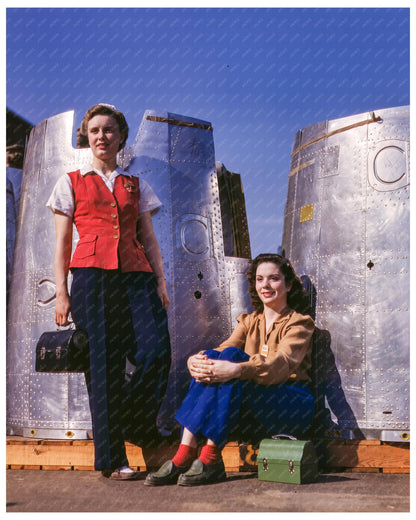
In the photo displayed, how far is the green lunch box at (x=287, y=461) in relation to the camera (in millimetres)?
A: 3789

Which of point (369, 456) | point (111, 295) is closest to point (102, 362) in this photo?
point (111, 295)

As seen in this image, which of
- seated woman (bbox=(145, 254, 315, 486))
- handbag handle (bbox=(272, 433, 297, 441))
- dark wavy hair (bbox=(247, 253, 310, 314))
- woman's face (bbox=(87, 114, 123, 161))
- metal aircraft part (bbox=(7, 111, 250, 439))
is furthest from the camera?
metal aircraft part (bbox=(7, 111, 250, 439))

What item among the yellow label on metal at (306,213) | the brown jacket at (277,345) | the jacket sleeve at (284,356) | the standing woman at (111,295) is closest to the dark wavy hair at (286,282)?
the brown jacket at (277,345)

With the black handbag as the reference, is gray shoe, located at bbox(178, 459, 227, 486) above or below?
below

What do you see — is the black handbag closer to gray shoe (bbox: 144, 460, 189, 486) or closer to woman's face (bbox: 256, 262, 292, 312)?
gray shoe (bbox: 144, 460, 189, 486)

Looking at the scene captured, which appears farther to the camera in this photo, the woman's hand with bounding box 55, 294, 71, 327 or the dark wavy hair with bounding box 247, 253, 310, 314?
the dark wavy hair with bounding box 247, 253, 310, 314

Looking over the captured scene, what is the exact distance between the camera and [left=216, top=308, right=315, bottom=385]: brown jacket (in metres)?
3.97

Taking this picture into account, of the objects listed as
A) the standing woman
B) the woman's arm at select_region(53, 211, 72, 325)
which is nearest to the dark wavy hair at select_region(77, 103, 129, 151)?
the standing woman

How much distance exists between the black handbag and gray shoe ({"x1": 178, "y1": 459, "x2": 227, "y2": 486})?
0.98m

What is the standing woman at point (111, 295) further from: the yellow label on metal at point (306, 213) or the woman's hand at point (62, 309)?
the yellow label on metal at point (306, 213)

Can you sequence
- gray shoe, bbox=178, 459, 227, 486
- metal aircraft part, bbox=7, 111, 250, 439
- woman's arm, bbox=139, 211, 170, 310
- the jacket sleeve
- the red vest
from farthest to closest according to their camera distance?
metal aircraft part, bbox=7, 111, 250, 439 → woman's arm, bbox=139, 211, 170, 310 → the red vest → the jacket sleeve → gray shoe, bbox=178, 459, 227, 486

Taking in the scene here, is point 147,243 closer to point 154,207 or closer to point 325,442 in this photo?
point 154,207

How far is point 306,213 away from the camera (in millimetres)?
5129

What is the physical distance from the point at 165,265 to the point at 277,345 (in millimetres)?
1276
